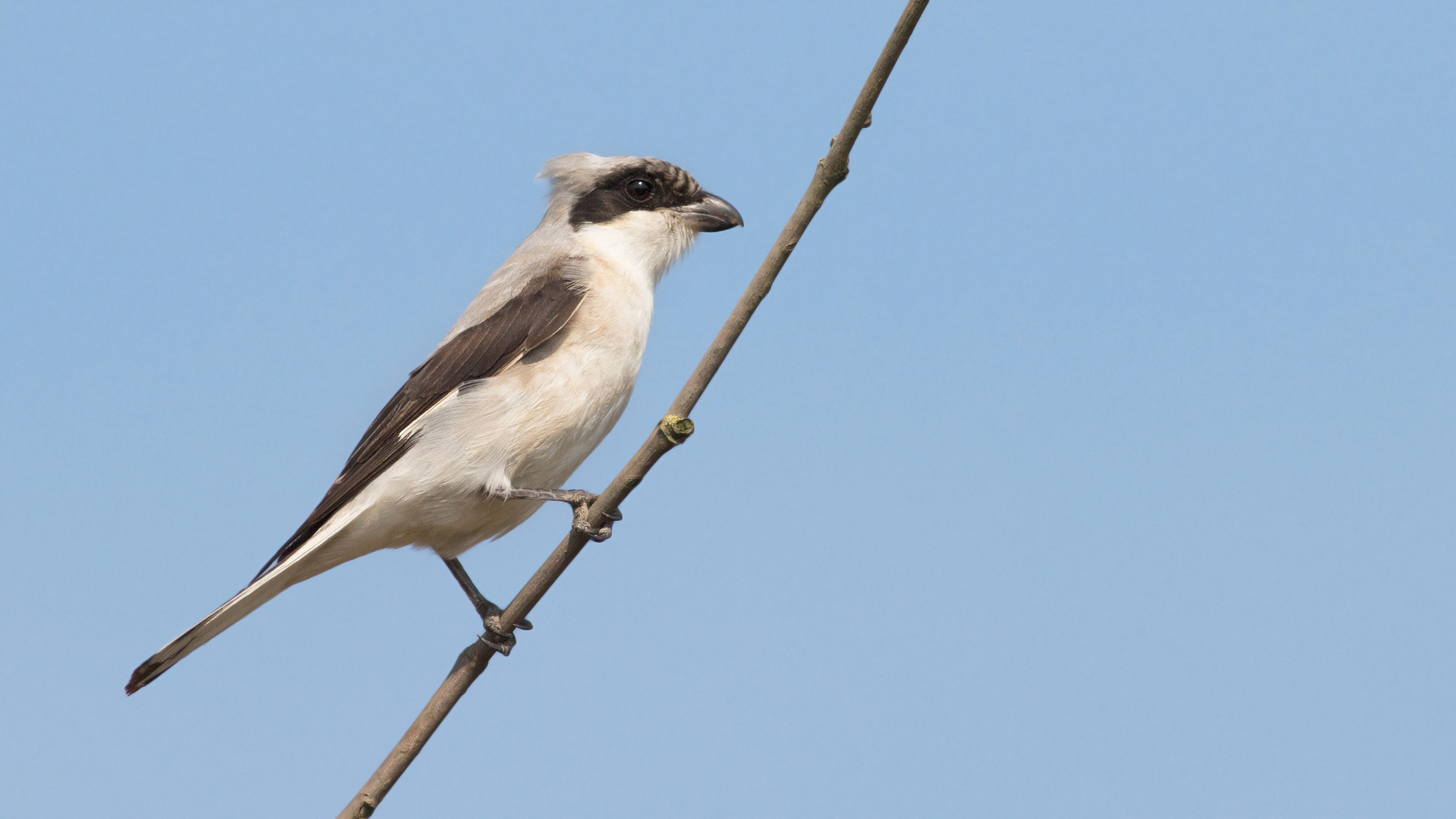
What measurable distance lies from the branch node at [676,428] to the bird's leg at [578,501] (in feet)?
1.80

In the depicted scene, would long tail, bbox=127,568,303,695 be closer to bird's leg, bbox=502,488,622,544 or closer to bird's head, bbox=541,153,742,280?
bird's leg, bbox=502,488,622,544

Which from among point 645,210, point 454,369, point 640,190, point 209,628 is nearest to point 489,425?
point 454,369

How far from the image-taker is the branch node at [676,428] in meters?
3.69

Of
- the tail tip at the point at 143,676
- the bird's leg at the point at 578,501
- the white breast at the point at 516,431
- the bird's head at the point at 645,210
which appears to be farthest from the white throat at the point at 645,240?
the tail tip at the point at 143,676

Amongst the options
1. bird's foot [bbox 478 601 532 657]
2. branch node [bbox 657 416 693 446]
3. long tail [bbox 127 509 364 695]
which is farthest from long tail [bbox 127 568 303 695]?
branch node [bbox 657 416 693 446]

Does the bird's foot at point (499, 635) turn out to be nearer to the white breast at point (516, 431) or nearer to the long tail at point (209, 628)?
the white breast at point (516, 431)

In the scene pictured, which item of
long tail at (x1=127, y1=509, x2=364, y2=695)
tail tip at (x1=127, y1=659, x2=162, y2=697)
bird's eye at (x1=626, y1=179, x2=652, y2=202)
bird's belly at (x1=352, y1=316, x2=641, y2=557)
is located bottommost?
tail tip at (x1=127, y1=659, x2=162, y2=697)

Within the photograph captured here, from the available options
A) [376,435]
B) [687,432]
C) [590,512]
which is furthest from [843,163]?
[376,435]

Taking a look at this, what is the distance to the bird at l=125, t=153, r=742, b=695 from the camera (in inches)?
207

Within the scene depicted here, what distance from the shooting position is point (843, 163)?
11.4 feet

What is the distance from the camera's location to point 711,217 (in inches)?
246

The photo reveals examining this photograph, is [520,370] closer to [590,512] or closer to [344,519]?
[344,519]

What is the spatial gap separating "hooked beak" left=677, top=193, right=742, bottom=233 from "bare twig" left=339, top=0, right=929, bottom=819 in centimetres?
242

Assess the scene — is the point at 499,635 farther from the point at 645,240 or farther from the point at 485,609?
the point at 645,240
